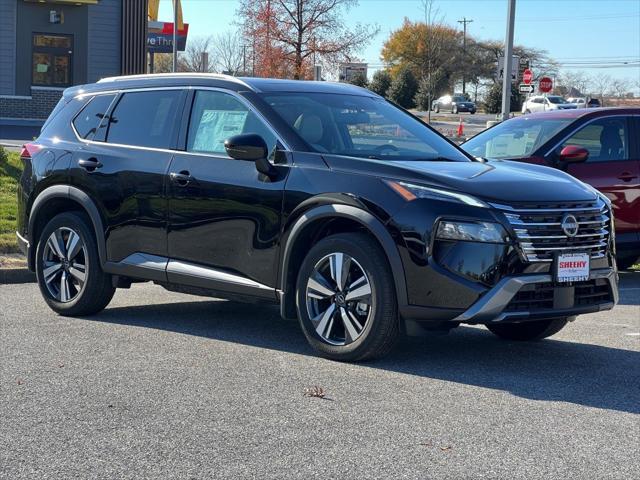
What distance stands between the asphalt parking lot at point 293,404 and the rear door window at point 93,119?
144 cm

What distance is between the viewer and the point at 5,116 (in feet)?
121

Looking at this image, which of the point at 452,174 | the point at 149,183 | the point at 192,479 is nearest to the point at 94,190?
the point at 149,183

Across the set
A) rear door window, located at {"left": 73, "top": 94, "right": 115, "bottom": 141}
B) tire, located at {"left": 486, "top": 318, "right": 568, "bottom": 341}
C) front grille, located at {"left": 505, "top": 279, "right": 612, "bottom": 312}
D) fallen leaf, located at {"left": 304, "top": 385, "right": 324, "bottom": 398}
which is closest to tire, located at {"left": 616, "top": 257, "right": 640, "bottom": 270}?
tire, located at {"left": 486, "top": 318, "right": 568, "bottom": 341}

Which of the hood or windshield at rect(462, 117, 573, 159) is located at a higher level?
windshield at rect(462, 117, 573, 159)

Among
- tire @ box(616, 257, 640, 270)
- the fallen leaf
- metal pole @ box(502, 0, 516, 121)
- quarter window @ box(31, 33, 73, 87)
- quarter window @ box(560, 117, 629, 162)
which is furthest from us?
quarter window @ box(31, 33, 73, 87)

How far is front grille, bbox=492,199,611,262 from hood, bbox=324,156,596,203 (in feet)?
0.19

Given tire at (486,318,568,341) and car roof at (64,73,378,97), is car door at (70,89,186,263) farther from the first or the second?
tire at (486,318,568,341)

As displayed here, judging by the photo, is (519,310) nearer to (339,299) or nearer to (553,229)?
(553,229)

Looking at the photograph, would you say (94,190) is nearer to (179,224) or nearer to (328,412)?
(179,224)

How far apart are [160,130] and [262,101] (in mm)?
975

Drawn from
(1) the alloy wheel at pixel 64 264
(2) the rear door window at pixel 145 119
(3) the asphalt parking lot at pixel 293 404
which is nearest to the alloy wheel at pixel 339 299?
(3) the asphalt parking lot at pixel 293 404

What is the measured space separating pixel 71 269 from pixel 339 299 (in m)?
2.61

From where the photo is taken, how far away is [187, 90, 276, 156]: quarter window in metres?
7.21

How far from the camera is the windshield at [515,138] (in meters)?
11.0
